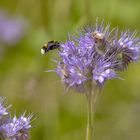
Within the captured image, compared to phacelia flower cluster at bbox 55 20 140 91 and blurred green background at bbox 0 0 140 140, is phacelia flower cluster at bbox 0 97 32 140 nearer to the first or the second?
phacelia flower cluster at bbox 55 20 140 91

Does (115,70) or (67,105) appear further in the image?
(67,105)

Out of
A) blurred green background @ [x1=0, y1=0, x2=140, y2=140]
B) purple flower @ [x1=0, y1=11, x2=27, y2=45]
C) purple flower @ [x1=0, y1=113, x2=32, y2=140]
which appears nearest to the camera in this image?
purple flower @ [x1=0, y1=113, x2=32, y2=140]

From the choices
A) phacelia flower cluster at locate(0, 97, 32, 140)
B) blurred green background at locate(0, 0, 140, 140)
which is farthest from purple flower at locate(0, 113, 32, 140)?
blurred green background at locate(0, 0, 140, 140)

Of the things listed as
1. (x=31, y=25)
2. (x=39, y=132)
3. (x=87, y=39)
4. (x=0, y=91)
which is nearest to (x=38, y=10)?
(x=31, y=25)

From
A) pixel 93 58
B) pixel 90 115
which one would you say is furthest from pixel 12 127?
pixel 93 58

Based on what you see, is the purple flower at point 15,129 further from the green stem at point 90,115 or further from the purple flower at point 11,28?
the purple flower at point 11,28

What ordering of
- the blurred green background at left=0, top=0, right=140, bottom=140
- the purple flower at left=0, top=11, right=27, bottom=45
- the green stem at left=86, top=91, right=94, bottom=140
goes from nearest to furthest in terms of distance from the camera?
the green stem at left=86, top=91, right=94, bottom=140 → the blurred green background at left=0, top=0, right=140, bottom=140 → the purple flower at left=0, top=11, right=27, bottom=45

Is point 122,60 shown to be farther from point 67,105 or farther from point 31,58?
point 31,58
